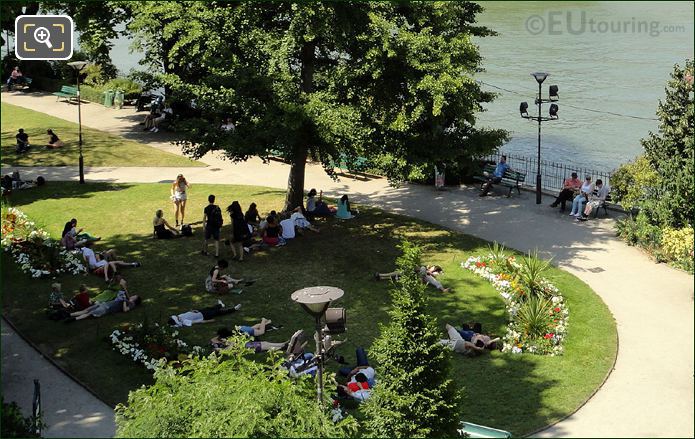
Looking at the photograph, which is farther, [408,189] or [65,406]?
[408,189]

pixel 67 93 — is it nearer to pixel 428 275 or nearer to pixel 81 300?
pixel 81 300

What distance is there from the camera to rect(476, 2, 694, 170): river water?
4172 cm

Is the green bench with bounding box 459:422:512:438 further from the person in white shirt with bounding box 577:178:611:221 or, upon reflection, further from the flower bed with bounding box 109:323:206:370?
the person in white shirt with bounding box 577:178:611:221

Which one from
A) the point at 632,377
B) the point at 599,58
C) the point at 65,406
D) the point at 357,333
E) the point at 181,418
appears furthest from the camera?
the point at 599,58

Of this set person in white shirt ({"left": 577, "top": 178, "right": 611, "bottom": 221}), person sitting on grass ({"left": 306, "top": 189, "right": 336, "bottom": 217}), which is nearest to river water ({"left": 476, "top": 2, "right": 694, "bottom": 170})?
person in white shirt ({"left": 577, "top": 178, "right": 611, "bottom": 221})

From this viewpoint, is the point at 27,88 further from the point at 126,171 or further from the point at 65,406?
the point at 65,406

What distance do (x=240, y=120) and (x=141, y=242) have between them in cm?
414

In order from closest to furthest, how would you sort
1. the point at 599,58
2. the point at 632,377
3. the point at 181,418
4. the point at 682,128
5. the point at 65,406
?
the point at 181,418 < the point at 65,406 < the point at 632,377 < the point at 682,128 < the point at 599,58

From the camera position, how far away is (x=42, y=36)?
1828 centimetres

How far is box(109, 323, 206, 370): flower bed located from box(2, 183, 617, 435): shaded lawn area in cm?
21

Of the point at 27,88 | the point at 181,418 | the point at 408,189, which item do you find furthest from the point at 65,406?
the point at 27,88

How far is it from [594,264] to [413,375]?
1106 centimetres

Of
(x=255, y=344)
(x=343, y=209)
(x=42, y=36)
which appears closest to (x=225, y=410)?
(x=255, y=344)

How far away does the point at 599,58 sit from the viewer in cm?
5728
